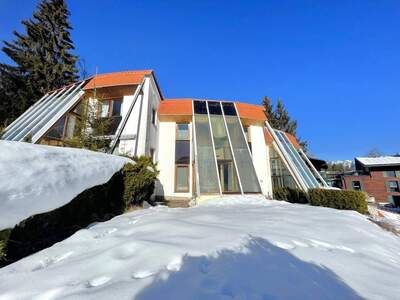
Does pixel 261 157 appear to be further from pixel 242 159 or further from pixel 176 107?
pixel 176 107

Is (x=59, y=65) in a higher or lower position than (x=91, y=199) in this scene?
higher

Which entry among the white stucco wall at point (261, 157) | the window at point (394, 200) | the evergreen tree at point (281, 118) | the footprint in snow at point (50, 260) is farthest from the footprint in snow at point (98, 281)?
the window at point (394, 200)

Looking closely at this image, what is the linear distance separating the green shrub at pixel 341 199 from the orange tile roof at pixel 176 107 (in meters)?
8.82

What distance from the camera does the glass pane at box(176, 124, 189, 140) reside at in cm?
1507

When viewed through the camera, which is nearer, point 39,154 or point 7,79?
point 39,154

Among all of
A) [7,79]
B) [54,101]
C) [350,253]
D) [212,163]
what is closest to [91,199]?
[350,253]

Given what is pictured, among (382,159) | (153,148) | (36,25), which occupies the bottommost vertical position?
(153,148)

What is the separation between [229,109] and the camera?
15188mm

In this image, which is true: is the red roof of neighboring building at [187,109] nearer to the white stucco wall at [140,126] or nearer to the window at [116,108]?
the white stucco wall at [140,126]

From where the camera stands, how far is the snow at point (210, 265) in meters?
1.97

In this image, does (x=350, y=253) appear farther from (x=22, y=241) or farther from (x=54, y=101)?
(x=54, y=101)

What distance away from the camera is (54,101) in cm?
1230

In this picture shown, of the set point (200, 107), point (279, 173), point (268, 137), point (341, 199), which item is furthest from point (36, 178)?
point (268, 137)

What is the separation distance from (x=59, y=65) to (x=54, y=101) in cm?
1050
